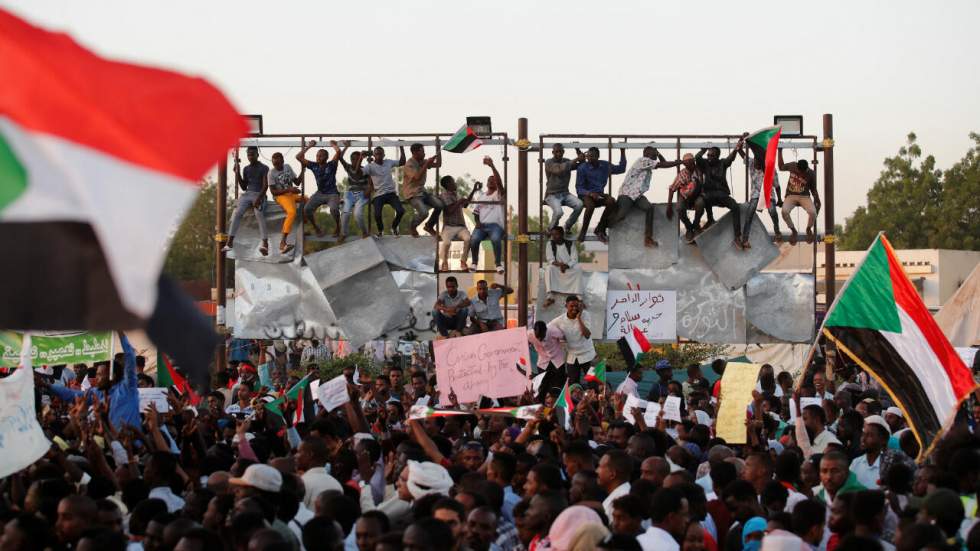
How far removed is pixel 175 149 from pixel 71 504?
10.1 feet

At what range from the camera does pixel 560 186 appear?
69.8ft

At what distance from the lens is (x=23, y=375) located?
9.29 meters

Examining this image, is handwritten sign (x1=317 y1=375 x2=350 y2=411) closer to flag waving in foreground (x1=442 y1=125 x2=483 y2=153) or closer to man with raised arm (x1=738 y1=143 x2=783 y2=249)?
flag waving in foreground (x1=442 y1=125 x2=483 y2=153)

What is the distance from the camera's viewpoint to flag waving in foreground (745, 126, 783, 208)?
20.5 m

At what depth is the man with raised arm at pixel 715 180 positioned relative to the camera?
21.0 m

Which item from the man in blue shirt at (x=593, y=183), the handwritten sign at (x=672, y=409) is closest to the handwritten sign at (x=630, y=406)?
the handwritten sign at (x=672, y=409)

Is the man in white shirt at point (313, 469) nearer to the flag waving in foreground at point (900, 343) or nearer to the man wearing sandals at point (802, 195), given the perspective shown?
the flag waving in foreground at point (900, 343)

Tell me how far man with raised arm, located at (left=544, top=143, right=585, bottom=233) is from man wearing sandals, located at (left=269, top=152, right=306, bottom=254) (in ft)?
12.6

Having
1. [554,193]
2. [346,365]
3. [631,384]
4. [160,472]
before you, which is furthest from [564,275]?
[160,472]

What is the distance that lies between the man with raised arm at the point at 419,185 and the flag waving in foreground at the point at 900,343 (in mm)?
11930

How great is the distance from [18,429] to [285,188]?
42.9 feet

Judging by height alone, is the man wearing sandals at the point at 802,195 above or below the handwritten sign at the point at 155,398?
above

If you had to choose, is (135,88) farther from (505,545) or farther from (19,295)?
(505,545)

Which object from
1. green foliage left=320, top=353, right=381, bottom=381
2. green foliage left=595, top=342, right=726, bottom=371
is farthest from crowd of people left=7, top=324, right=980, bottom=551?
green foliage left=595, top=342, right=726, bottom=371
